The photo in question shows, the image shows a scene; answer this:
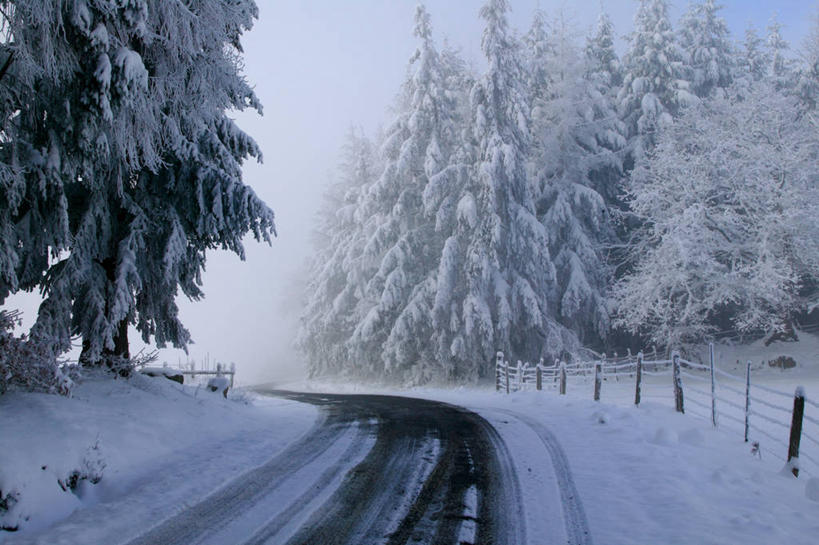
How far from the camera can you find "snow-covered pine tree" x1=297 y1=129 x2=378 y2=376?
30.2 m

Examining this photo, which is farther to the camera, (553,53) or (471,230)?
(553,53)

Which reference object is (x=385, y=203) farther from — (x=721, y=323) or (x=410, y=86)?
(x=721, y=323)

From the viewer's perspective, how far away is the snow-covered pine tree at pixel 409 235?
85.8ft

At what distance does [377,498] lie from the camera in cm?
617

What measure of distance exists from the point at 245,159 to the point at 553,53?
22707mm

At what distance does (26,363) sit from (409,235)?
20.8 m

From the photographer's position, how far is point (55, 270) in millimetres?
9297

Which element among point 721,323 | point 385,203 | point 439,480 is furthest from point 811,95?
point 439,480

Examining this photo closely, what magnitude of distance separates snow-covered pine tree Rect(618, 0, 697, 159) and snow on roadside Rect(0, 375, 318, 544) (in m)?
25.1

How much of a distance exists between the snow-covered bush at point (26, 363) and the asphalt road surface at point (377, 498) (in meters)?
2.98

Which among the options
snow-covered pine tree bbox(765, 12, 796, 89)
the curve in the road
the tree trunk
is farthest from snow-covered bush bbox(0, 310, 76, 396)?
snow-covered pine tree bbox(765, 12, 796, 89)

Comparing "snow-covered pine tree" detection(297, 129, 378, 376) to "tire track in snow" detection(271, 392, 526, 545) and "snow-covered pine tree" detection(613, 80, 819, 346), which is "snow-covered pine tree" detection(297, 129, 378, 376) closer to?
"snow-covered pine tree" detection(613, 80, 819, 346)

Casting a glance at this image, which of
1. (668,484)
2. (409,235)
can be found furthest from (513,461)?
(409,235)

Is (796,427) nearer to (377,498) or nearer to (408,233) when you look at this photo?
(377,498)
